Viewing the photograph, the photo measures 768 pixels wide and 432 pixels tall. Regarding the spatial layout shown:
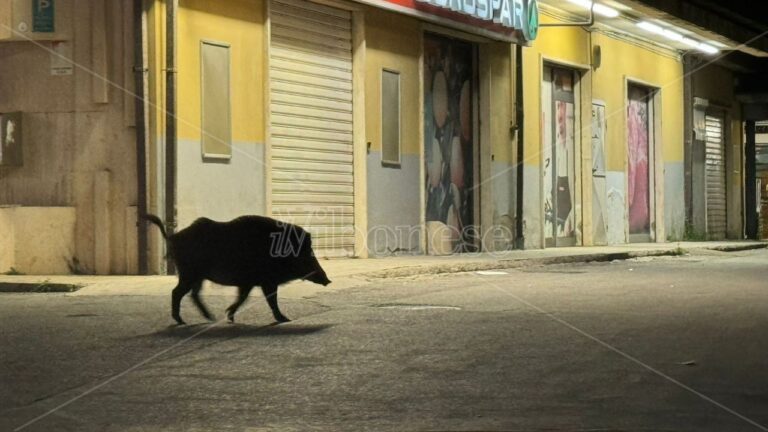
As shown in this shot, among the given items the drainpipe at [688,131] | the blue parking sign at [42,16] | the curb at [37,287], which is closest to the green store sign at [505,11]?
the blue parking sign at [42,16]

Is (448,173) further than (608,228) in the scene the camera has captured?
No

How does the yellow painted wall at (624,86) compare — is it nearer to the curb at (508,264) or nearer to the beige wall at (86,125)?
the curb at (508,264)

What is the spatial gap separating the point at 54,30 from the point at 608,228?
48.7ft

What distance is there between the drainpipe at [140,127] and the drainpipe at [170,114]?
0.27 metres

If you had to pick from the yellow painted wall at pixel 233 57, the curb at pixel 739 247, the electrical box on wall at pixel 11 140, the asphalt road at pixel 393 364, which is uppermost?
the yellow painted wall at pixel 233 57

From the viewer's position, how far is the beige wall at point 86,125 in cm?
1424

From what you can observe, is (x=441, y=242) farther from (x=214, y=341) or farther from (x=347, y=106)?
(x=214, y=341)

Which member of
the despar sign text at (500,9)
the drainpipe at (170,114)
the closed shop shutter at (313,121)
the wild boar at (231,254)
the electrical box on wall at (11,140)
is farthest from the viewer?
the despar sign text at (500,9)

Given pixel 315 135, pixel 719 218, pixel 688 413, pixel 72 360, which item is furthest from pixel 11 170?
pixel 719 218

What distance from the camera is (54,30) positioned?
14391 millimetres

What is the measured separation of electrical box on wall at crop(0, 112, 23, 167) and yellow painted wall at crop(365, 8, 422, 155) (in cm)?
548

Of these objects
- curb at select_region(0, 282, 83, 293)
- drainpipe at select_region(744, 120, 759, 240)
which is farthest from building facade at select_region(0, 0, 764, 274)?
drainpipe at select_region(744, 120, 759, 240)

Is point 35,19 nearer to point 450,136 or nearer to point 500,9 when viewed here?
point 450,136

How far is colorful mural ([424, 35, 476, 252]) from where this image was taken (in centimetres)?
2012
